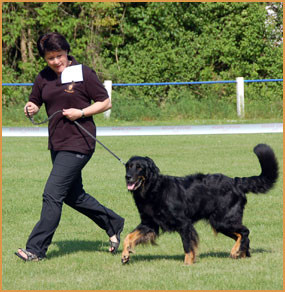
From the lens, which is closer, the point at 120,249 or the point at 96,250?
the point at 96,250

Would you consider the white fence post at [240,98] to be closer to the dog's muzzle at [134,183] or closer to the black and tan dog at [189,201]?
the black and tan dog at [189,201]

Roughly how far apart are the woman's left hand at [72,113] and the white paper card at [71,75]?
0.91 ft

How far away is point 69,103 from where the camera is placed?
565 centimetres

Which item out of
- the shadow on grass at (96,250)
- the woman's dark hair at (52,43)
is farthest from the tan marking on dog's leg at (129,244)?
the woman's dark hair at (52,43)

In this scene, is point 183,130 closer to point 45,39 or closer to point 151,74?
point 45,39

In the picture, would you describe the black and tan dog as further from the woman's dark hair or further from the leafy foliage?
the leafy foliage

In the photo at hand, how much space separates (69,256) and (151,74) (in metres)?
Result: 17.8

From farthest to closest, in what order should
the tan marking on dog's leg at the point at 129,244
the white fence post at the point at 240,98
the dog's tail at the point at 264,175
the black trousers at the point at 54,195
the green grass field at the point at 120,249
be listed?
1. the white fence post at the point at 240,98
2. the dog's tail at the point at 264,175
3. the black trousers at the point at 54,195
4. the tan marking on dog's leg at the point at 129,244
5. the green grass field at the point at 120,249

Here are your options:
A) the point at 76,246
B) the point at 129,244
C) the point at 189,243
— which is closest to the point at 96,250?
the point at 76,246

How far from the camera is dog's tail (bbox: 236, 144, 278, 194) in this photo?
5977 millimetres

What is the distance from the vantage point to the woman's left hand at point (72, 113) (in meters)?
5.52

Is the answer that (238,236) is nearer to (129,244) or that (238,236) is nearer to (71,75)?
(129,244)

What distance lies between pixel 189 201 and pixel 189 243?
1.30 ft

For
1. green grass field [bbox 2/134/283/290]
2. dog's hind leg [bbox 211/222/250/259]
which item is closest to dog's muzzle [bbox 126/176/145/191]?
green grass field [bbox 2/134/283/290]
